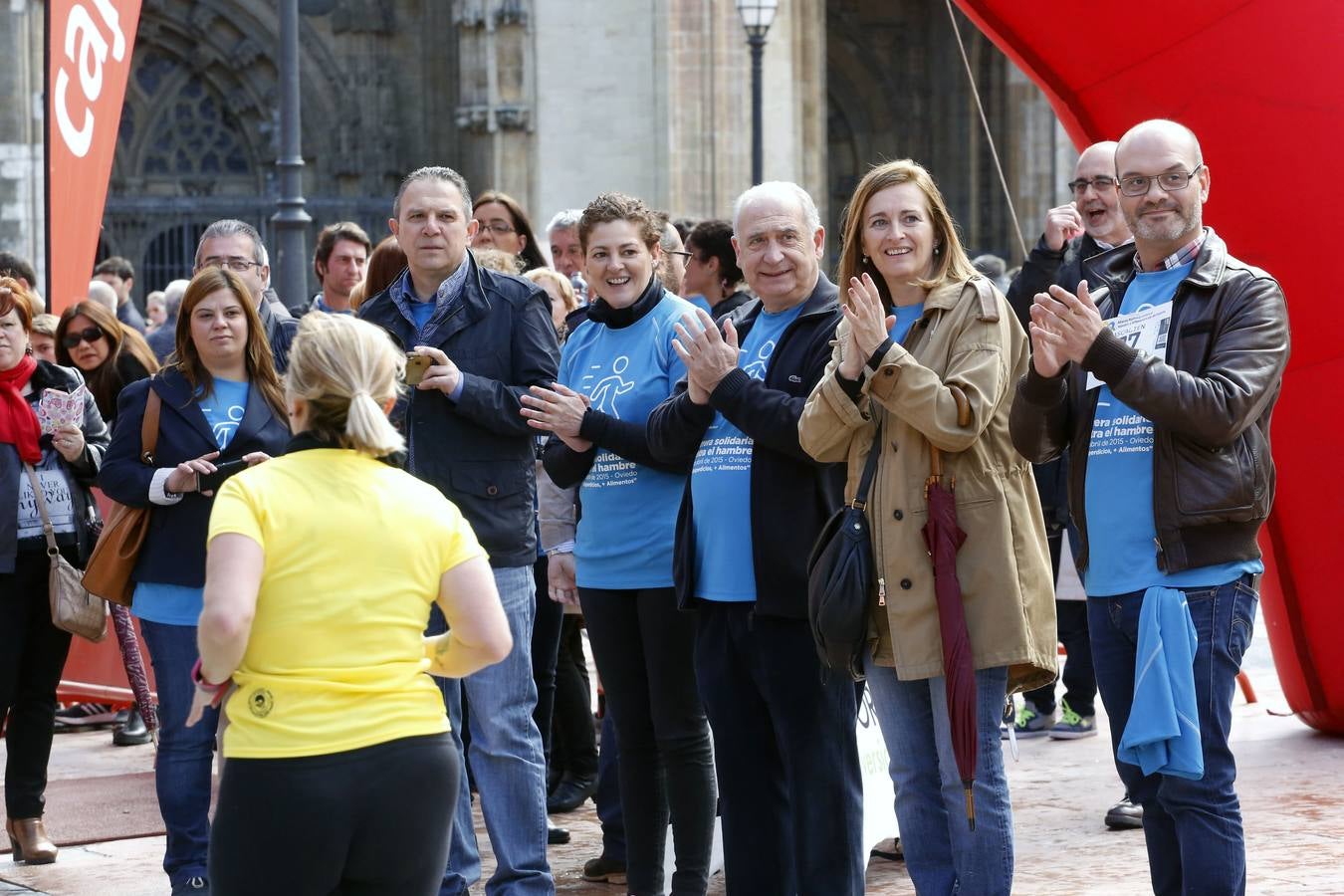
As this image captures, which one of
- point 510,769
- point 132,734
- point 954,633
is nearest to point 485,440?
point 510,769

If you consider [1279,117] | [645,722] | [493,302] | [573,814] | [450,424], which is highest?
[1279,117]

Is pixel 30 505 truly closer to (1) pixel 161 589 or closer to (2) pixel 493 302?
→ (1) pixel 161 589

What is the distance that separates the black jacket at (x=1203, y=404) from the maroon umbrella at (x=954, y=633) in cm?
27

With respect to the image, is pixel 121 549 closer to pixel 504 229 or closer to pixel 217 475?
pixel 217 475

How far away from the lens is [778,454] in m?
4.85

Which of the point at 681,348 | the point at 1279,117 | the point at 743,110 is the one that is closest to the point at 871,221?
the point at 681,348

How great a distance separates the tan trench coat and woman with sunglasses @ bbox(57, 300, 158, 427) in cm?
366

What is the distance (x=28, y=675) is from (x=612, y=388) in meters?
2.51

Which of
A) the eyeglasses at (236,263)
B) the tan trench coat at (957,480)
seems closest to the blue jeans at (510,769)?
the tan trench coat at (957,480)

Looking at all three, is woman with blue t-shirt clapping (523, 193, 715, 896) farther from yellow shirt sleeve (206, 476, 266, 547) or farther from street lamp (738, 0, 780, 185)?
street lamp (738, 0, 780, 185)

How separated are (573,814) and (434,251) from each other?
249 cm

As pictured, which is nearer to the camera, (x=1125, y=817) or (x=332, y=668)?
(x=332, y=668)

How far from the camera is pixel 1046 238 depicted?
A: 6.51 meters

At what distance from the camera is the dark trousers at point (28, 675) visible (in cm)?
644
